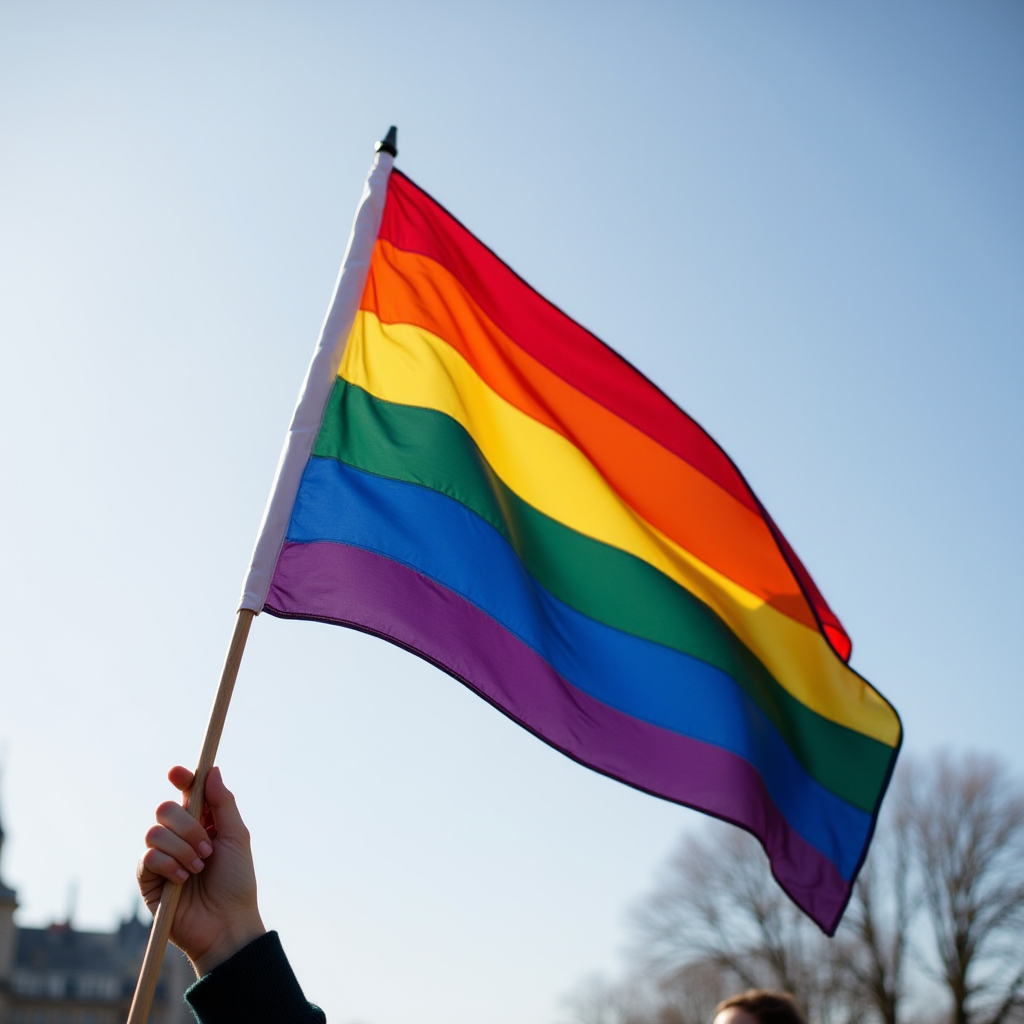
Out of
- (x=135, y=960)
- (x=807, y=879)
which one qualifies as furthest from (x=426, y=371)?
(x=135, y=960)

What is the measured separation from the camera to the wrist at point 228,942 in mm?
2941

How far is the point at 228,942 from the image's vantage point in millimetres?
2959

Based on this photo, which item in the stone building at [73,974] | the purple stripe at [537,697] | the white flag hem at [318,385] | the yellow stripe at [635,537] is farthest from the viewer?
the stone building at [73,974]

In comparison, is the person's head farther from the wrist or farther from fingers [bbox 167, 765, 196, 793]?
fingers [bbox 167, 765, 196, 793]

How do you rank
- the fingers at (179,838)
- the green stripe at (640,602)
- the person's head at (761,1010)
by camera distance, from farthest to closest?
the green stripe at (640,602)
the person's head at (761,1010)
the fingers at (179,838)

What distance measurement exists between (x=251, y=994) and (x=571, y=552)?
267 centimetres

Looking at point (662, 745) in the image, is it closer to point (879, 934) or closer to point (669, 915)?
point (879, 934)

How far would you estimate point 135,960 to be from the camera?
7931cm

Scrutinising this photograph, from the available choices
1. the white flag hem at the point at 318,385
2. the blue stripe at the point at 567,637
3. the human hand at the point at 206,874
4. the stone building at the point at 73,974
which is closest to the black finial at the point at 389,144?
the white flag hem at the point at 318,385

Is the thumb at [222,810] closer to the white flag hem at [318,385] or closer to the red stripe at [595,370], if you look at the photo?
the white flag hem at [318,385]

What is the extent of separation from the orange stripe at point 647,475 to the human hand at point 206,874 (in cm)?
259

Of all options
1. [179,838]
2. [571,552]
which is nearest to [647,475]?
[571,552]

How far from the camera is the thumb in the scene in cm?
308

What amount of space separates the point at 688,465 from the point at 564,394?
640mm
